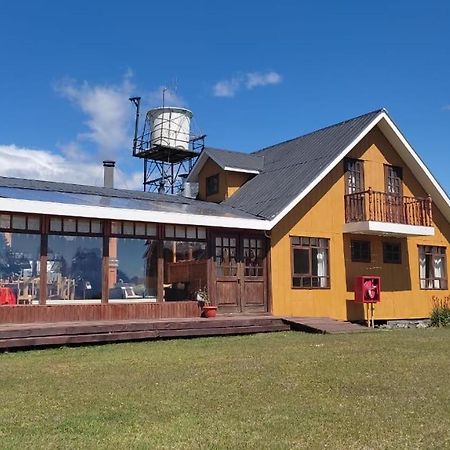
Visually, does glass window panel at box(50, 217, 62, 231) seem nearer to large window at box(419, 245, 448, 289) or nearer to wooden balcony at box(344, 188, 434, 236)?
wooden balcony at box(344, 188, 434, 236)

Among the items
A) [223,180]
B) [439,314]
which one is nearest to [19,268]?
[223,180]

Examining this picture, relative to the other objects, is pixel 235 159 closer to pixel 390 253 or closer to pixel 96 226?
pixel 390 253

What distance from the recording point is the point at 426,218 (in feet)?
64.5

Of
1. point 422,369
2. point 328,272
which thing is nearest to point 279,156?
point 328,272

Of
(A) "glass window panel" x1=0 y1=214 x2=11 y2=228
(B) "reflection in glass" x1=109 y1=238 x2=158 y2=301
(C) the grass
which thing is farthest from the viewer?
(B) "reflection in glass" x1=109 y1=238 x2=158 y2=301

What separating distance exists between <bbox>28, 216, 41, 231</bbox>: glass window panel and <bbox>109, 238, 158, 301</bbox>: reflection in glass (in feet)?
5.78

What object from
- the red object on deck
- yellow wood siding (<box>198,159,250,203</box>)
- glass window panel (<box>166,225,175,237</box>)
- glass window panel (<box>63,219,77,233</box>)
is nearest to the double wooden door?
glass window panel (<box>166,225,175,237</box>)

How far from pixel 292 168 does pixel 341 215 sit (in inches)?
85.2

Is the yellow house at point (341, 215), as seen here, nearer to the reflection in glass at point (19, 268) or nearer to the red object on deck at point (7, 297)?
the reflection in glass at point (19, 268)

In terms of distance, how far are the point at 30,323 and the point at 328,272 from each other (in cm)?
871

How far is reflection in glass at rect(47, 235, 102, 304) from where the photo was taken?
13422mm

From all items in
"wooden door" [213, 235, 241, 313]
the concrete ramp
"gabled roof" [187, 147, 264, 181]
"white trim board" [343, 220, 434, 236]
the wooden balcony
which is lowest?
the concrete ramp

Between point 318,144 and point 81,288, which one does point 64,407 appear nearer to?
point 81,288

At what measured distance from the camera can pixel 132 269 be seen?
47.8 ft
